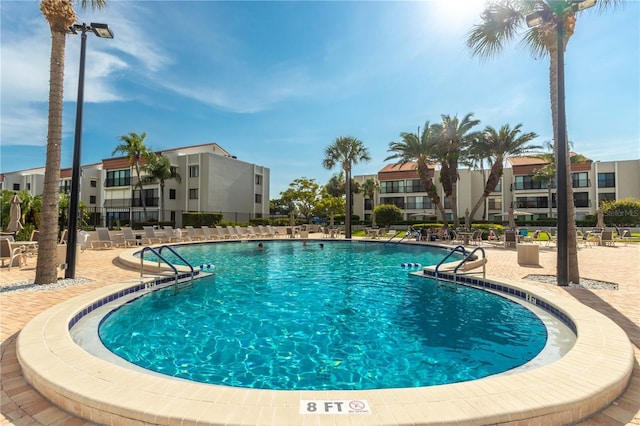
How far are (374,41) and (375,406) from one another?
42.7ft

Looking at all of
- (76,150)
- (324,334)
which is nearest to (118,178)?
(76,150)

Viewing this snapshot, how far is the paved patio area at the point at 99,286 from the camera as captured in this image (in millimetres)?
2588

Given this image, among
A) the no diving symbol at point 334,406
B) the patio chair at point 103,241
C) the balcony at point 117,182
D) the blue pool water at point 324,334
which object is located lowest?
the blue pool water at point 324,334

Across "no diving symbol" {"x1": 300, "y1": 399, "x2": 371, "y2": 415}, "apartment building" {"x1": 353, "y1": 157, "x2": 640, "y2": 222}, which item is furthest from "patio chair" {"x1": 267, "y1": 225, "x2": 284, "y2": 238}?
"no diving symbol" {"x1": 300, "y1": 399, "x2": 371, "y2": 415}

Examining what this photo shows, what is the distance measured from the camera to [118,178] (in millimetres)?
40438

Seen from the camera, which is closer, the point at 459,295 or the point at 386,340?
the point at 386,340

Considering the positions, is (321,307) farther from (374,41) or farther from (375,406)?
(374,41)

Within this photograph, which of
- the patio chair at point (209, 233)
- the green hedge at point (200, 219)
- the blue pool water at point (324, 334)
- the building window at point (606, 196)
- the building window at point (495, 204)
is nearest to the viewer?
the blue pool water at point (324, 334)

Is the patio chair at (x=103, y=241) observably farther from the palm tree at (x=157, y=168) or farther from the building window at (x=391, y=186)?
the building window at (x=391, y=186)

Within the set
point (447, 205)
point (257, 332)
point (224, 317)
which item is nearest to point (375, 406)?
point (257, 332)

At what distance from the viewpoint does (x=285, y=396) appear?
8.46 feet

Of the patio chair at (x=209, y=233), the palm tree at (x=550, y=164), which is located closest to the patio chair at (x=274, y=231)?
the patio chair at (x=209, y=233)

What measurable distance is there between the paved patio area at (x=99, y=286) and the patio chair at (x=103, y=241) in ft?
16.7

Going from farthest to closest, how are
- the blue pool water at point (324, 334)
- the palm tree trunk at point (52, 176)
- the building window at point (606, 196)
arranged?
the building window at point (606, 196)
the palm tree trunk at point (52, 176)
the blue pool water at point (324, 334)
